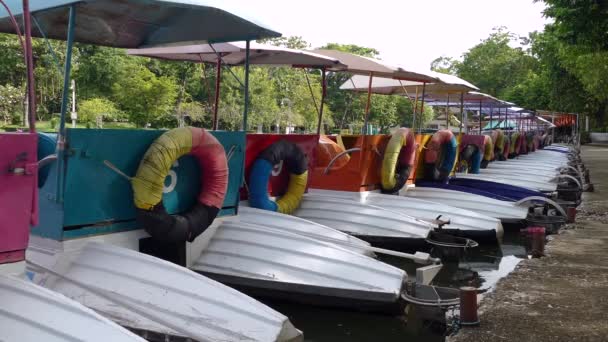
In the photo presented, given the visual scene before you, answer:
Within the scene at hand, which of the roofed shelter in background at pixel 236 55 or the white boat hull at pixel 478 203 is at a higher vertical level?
the roofed shelter in background at pixel 236 55

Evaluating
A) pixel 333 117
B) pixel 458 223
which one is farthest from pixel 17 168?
pixel 333 117

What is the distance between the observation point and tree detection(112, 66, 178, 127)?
24.4 meters

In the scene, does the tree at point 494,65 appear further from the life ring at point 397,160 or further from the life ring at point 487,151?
the life ring at point 397,160

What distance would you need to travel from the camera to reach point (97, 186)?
5.54 meters

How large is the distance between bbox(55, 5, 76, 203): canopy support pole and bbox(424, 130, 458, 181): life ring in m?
8.73

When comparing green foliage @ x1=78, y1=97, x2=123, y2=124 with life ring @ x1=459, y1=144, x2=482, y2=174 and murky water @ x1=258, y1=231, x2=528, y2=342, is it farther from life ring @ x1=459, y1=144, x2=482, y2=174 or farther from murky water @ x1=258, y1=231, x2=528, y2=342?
murky water @ x1=258, y1=231, x2=528, y2=342

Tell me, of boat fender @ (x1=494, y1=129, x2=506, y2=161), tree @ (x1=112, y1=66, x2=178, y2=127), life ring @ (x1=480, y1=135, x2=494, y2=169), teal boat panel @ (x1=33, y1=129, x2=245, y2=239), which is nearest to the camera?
teal boat panel @ (x1=33, y1=129, x2=245, y2=239)

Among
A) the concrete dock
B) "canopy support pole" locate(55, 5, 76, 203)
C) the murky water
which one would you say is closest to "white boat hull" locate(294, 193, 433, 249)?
the concrete dock

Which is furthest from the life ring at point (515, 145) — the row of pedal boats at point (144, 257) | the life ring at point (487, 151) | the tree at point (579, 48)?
the row of pedal boats at point (144, 257)

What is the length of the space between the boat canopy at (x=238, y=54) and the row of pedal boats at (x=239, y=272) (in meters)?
1.96

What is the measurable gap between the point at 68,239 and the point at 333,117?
47.4 meters

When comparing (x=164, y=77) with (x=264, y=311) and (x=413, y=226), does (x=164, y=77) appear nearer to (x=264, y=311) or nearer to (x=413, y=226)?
(x=413, y=226)

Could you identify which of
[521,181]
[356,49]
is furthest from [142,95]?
[356,49]

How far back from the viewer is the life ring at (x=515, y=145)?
2438cm
